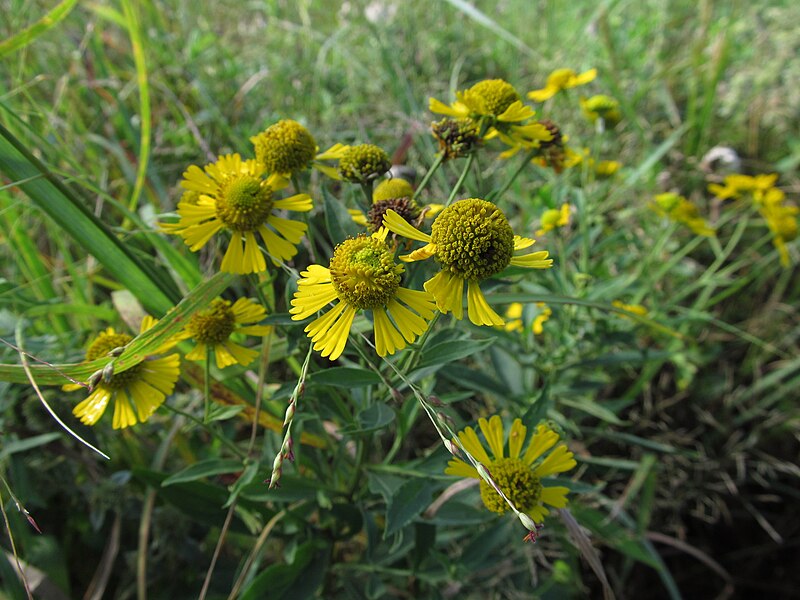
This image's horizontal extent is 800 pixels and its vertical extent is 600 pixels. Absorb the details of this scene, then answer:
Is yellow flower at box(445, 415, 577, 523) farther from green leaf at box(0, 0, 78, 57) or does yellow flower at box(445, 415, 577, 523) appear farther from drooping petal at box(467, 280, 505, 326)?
green leaf at box(0, 0, 78, 57)

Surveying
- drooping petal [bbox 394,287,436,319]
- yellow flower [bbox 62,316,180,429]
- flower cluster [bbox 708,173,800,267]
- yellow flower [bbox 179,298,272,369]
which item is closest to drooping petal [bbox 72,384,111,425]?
yellow flower [bbox 62,316,180,429]

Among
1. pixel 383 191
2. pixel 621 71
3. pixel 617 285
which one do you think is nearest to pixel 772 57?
pixel 621 71

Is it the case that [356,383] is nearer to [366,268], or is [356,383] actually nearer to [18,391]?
[366,268]

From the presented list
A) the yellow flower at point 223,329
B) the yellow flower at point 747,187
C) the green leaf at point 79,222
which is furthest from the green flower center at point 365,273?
the yellow flower at point 747,187

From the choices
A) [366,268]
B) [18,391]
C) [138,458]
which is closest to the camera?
[366,268]

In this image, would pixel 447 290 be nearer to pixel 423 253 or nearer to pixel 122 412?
pixel 423 253
